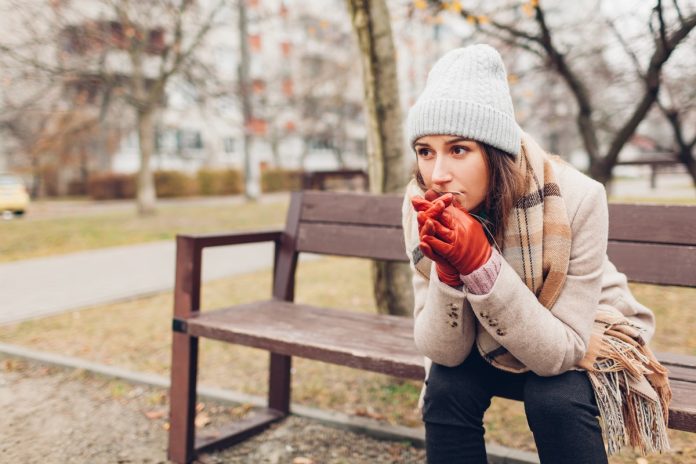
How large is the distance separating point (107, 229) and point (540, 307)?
12327 mm

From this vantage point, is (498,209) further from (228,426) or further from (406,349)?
(228,426)

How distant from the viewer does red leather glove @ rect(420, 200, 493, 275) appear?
163 cm

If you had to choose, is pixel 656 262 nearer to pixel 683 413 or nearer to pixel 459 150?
pixel 683 413

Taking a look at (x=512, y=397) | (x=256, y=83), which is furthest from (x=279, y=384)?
(x=256, y=83)

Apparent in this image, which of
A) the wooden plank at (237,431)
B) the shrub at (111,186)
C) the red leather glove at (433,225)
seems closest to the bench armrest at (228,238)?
the wooden plank at (237,431)

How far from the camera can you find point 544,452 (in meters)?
1.80

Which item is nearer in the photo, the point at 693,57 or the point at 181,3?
the point at 693,57

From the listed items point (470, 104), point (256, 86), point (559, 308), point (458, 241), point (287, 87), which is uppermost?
point (287, 87)

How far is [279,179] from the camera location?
33.6 m

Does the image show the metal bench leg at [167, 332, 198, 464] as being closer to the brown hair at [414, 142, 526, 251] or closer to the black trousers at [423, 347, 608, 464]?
the black trousers at [423, 347, 608, 464]

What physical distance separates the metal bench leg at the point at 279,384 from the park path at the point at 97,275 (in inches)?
115

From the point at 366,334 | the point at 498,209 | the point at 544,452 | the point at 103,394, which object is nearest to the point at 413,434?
the point at 366,334

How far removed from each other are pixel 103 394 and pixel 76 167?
2570 centimetres

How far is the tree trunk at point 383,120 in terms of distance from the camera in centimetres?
363
